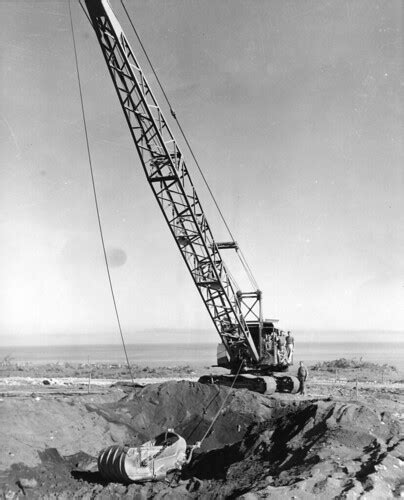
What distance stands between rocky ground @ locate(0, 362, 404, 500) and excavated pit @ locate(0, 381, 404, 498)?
1.0 inches

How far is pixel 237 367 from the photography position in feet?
61.1

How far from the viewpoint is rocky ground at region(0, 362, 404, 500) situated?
844 cm

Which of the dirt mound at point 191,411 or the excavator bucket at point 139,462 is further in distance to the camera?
the dirt mound at point 191,411

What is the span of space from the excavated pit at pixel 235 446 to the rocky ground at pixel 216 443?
0.03m

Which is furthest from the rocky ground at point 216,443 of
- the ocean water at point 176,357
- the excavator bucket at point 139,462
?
the ocean water at point 176,357

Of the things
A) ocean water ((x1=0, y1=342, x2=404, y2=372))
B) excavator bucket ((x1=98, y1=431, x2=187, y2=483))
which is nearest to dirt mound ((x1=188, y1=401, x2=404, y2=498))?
excavator bucket ((x1=98, y1=431, x2=187, y2=483))

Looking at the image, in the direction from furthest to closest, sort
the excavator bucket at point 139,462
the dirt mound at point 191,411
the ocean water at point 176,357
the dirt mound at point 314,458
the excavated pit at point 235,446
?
the ocean water at point 176,357 < the dirt mound at point 191,411 < the excavator bucket at point 139,462 < the excavated pit at point 235,446 < the dirt mound at point 314,458

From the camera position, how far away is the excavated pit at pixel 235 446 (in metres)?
8.35

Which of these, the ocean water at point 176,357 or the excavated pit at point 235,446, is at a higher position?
the excavated pit at point 235,446

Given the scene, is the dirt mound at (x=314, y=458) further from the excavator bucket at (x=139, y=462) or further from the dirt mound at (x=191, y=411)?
the excavator bucket at (x=139, y=462)

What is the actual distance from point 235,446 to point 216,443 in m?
1.51

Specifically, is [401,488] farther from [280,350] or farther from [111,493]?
[280,350]

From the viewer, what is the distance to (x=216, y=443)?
43.2 feet

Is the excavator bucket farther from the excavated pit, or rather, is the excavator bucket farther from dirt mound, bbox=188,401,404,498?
dirt mound, bbox=188,401,404,498
